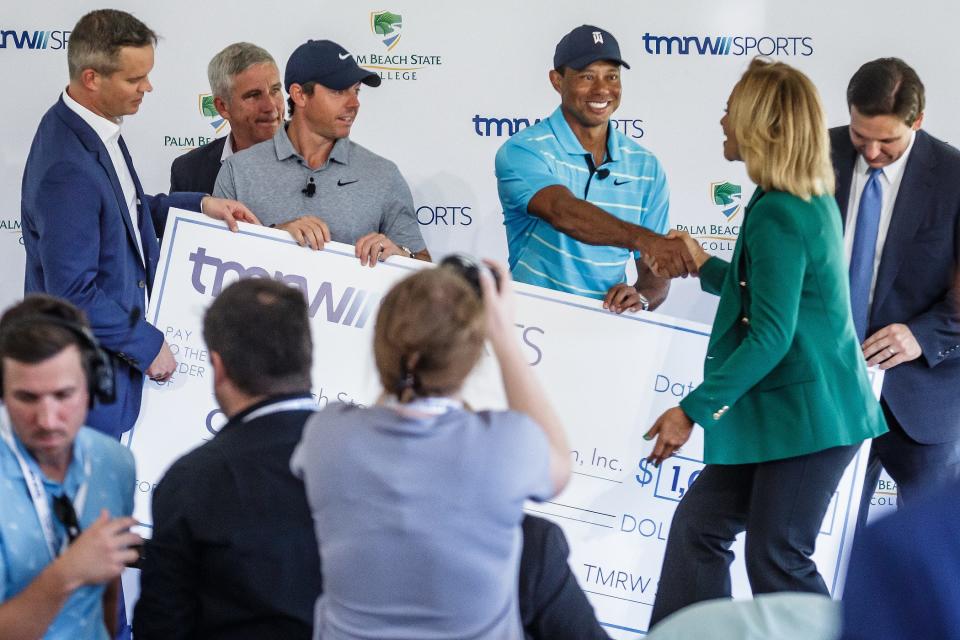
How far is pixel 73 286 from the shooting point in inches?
131

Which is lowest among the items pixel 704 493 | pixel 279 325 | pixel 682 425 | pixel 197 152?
pixel 704 493

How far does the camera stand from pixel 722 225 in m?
5.24

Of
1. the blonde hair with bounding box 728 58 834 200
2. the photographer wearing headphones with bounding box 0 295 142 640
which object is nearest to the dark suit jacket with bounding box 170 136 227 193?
the blonde hair with bounding box 728 58 834 200

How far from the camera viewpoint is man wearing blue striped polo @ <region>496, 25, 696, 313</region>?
3.74 metres

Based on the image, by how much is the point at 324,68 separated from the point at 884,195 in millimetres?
1678

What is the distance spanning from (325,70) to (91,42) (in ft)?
2.20

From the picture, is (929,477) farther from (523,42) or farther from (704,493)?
(523,42)

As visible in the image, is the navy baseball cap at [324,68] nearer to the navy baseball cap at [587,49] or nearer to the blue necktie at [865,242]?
the navy baseball cap at [587,49]

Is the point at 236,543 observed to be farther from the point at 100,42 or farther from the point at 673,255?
the point at 100,42

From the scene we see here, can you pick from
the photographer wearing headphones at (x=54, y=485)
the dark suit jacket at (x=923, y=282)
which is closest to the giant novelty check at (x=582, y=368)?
the dark suit jacket at (x=923, y=282)

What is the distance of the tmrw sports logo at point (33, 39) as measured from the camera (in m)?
5.24

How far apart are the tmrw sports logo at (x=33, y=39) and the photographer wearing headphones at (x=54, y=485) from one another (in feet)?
11.3

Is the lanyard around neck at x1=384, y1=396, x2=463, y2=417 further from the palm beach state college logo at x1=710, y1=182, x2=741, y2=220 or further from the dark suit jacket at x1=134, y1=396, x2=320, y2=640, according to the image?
the palm beach state college logo at x1=710, y1=182, x2=741, y2=220

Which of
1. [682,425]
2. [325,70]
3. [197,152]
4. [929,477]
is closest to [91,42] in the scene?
[325,70]
